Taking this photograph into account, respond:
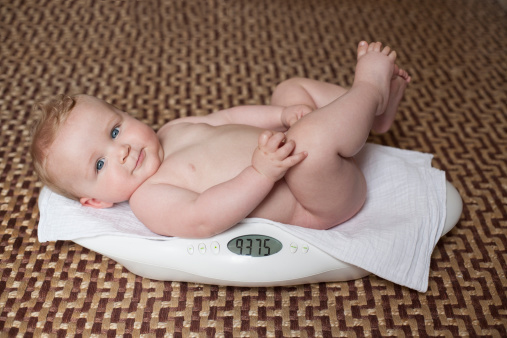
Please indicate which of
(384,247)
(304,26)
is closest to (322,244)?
(384,247)

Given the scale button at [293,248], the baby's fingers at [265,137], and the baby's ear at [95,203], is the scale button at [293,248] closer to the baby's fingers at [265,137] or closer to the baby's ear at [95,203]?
the baby's fingers at [265,137]

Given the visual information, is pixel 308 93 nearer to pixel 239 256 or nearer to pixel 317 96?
pixel 317 96

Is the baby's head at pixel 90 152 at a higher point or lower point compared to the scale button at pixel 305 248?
higher

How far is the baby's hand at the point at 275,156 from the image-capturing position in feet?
2.45

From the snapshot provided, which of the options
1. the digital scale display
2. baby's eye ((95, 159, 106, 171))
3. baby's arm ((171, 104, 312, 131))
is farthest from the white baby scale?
baby's arm ((171, 104, 312, 131))

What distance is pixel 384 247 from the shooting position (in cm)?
81

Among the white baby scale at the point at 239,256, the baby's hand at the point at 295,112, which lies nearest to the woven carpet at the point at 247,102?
the white baby scale at the point at 239,256

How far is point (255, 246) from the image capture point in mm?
808

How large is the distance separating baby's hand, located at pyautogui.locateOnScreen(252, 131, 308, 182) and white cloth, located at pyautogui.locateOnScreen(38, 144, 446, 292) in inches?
3.5

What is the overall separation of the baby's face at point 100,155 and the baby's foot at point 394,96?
0.38 meters

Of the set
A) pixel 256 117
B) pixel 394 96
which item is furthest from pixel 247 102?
pixel 394 96

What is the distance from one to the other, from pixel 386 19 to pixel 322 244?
1.00 metres

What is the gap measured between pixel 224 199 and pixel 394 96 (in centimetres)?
35

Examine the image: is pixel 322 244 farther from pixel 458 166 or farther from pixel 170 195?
pixel 458 166
